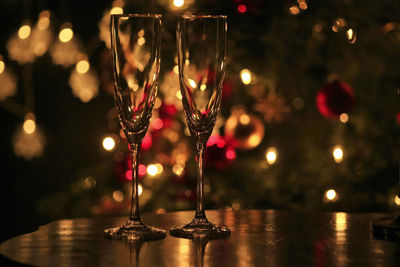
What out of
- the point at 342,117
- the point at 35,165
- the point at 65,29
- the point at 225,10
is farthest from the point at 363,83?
the point at 35,165

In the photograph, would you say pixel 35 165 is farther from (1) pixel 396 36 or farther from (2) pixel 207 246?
(2) pixel 207 246

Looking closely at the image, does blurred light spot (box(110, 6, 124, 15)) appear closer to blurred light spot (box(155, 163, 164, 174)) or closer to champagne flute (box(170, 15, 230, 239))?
blurred light spot (box(155, 163, 164, 174))

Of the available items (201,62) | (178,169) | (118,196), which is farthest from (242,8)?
(201,62)

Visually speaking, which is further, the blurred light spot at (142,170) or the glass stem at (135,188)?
the blurred light spot at (142,170)

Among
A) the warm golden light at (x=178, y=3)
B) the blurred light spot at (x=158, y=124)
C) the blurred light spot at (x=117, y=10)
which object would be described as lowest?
the blurred light spot at (x=158, y=124)

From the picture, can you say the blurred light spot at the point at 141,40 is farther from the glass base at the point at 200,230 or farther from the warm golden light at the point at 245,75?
the warm golden light at the point at 245,75

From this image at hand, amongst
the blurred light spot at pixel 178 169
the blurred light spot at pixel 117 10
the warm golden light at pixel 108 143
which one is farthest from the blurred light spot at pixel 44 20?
the blurred light spot at pixel 178 169
